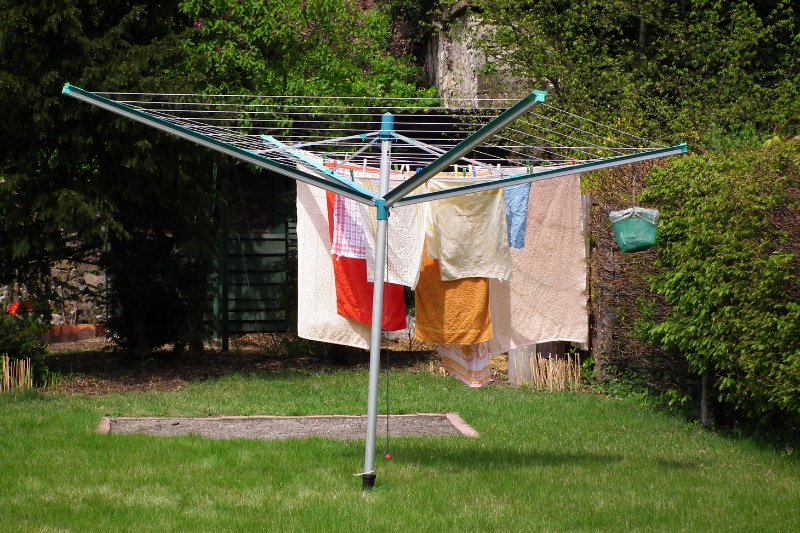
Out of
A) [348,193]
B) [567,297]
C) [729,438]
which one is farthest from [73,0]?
[729,438]

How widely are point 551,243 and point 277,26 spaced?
25.2ft

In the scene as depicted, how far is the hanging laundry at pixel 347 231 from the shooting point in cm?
675

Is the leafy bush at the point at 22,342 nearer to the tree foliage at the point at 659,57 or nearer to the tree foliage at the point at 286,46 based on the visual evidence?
the tree foliage at the point at 286,46

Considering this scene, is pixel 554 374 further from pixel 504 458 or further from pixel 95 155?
pixel 95 155

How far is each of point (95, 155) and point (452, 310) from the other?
5.98 metres

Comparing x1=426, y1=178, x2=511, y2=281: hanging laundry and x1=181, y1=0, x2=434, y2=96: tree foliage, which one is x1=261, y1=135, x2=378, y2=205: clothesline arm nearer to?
x1=426, y1=178, x2=511, y2=281: hanging laundry

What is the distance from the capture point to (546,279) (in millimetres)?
6988

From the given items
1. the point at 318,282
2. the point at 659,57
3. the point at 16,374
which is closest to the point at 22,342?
the point at 16,374

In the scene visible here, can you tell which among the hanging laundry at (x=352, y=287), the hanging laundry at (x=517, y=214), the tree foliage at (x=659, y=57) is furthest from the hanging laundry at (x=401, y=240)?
the tree foliage at (x=659, y=57)

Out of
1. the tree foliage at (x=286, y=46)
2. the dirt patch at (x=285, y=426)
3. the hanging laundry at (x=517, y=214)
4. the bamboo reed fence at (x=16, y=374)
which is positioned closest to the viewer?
the hanging laundry at (x=517, y=214)

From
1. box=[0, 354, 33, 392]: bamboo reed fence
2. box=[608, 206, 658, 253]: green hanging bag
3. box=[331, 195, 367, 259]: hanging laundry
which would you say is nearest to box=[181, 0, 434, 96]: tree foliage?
box=[0, 354, 33, 392]: bamboo reed fence

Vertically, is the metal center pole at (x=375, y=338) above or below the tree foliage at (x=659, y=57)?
below

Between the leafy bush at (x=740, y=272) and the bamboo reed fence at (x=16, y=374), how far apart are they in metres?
6.34

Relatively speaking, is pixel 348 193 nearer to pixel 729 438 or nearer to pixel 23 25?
pixel 729 438
